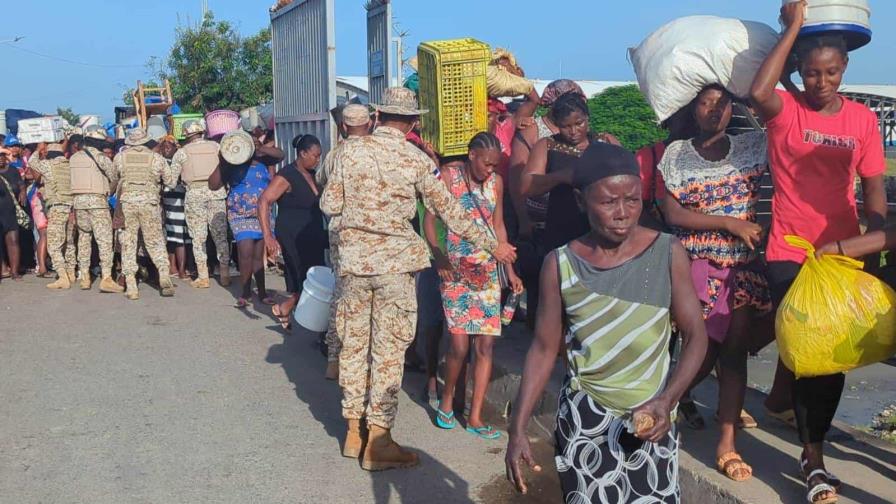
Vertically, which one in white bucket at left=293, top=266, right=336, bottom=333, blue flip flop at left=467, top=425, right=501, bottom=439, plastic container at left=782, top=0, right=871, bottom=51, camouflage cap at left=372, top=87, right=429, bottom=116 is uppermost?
plastic container at left=782, top=0, right=871, bottom=51

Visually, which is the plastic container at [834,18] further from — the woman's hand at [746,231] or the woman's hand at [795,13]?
the woman's hand at [746,231]

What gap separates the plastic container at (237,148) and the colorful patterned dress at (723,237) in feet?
22.9

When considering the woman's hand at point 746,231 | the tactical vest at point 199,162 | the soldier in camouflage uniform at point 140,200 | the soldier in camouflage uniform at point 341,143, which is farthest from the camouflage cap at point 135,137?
the woman's hand at point 746,231

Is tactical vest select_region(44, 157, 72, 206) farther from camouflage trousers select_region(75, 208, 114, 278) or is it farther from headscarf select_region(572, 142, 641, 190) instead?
headscarf select_region(572, 142, 641, 190)

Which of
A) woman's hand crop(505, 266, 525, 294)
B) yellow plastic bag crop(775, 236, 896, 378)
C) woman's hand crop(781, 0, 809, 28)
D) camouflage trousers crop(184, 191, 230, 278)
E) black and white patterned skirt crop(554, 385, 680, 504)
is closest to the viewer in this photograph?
black and white patterned skirt crop(554, 385, 680, 504)

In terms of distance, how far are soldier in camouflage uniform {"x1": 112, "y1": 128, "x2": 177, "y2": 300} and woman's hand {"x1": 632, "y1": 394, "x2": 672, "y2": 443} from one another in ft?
30.8

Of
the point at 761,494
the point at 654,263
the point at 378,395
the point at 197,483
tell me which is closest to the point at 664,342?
the point at 654,263

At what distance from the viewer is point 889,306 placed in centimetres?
359

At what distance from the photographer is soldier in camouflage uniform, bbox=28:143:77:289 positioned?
12.2 m

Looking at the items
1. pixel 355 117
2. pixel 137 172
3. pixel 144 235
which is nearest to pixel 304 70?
pixel 137 172

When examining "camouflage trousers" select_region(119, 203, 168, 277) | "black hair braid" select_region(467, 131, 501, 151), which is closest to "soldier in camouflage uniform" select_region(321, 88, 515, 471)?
"black hair braid" select_region(467, 131, 501, 151)

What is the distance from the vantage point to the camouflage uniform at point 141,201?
11117mm

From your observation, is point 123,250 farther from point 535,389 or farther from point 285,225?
point 535,389

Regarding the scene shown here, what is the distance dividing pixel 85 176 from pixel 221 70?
17200 millimetres
